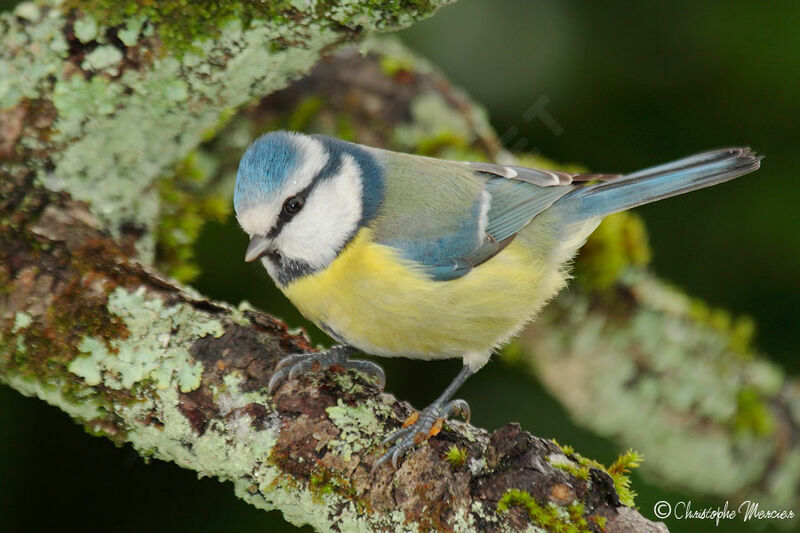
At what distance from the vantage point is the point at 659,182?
6.72 ft

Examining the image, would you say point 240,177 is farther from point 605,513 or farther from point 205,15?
point 605,513

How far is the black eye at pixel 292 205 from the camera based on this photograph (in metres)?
1.74

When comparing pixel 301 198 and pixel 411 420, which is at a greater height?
pixel 301 198

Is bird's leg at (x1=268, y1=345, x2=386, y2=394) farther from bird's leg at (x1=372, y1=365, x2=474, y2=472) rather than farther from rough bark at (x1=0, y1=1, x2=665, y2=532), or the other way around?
bird's leg at (x1=372, y1=365, x2=474, y2=472)

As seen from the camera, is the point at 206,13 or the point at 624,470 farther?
the point at 206,13

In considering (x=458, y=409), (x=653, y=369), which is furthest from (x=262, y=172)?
(x=653, y=369)

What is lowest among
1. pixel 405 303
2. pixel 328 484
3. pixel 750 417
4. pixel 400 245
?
pixel 750 417

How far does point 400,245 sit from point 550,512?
71cm

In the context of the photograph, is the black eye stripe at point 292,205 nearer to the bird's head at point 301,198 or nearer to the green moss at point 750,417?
the bird's head at point 301,198

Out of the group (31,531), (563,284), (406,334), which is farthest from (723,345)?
(31,531)

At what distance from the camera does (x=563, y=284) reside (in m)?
2.08

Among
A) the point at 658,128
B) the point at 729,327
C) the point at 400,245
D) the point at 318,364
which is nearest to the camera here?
the point at 318,364

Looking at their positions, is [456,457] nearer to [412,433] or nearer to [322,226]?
[412,433]

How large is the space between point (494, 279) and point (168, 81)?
0.87 meters
